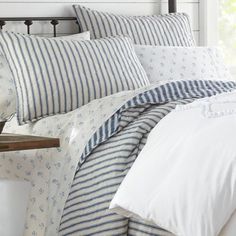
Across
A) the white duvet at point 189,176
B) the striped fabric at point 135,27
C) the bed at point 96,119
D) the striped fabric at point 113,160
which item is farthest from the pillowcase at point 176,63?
the white duvet at point 189,176

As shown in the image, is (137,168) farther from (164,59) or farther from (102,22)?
(102,22)

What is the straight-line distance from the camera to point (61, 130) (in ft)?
9.29

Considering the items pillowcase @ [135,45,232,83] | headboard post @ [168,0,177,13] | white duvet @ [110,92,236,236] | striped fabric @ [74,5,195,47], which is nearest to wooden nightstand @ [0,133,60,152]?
white duvet @ [110,92,236,236]

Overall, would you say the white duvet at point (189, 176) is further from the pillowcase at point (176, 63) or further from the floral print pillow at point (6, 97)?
the pillowcase at point (176, 63)

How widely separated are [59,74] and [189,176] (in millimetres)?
1200

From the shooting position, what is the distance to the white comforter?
105 inches

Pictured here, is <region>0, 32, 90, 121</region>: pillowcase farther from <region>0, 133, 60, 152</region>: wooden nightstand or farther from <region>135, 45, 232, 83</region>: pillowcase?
<region>135, 45, 232, 83</region>: pillowcase

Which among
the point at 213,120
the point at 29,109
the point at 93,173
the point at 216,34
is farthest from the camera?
the point at 216,34

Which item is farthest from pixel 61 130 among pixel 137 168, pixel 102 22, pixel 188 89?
pixel 102 22

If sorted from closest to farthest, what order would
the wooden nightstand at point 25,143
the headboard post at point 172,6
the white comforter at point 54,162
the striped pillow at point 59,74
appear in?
1. the wooden nightstand at point 25,143
2. the white comforter at point 54,162
3. the striped pillow at point 59,74
4. the headboard post at point 172,6

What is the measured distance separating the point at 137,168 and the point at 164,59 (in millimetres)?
1387

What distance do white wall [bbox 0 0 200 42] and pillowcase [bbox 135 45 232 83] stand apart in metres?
0.49

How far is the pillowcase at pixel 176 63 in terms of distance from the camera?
3.51 meters

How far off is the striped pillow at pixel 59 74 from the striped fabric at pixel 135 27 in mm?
481
